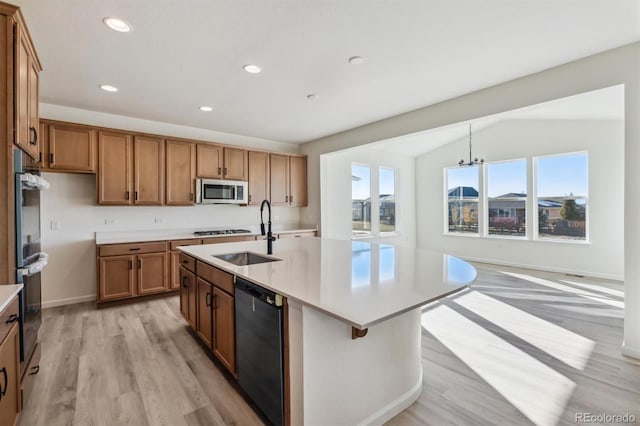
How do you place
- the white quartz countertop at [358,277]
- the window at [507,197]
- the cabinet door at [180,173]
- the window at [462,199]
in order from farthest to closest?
the window at [462,199] → the window at [507,197] → the cabinet door at [180,173] → the white quartz countertop at [358,277]

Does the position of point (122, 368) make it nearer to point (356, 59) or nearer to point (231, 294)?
point (231, 294)

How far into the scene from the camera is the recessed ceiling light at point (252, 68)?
2.80 meters

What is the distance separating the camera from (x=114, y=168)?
12.8 feet

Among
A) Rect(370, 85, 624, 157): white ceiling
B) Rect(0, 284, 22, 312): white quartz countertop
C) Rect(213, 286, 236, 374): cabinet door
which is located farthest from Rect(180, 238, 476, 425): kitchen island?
Rect(370, 85, 624, 157): white ceiling

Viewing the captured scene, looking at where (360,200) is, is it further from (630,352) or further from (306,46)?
(630,352)

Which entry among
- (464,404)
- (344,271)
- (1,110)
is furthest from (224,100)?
(464,404)

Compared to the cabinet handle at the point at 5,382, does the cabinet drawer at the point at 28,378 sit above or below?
below

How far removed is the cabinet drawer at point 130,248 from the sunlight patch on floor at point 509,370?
3487mm

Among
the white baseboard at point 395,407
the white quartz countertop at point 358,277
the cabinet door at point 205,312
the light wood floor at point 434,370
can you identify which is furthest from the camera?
the cabinet door at point 205,312

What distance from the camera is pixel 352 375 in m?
1.57

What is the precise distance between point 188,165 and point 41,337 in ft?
8.56

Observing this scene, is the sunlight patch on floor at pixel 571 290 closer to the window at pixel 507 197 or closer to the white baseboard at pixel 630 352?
the window at pixel 507 197

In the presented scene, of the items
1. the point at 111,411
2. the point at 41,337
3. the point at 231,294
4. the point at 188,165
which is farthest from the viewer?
the point at 188,165

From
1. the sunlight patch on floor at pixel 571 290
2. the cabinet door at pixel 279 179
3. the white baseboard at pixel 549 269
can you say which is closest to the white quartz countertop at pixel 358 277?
the cabinet door at pixel 279 179
